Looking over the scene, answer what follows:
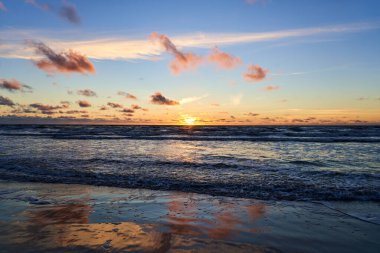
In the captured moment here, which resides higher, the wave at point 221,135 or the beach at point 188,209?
the wave at point 221,135

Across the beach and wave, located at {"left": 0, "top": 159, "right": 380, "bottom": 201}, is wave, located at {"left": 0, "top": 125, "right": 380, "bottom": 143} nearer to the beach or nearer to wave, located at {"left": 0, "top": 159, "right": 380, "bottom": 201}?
wave, located at {"left": 0, "top": 159, "right": 380, "bottom": 201}

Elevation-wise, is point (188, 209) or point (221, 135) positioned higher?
point (221, 135)

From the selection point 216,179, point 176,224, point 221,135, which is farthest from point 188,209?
point 221,135

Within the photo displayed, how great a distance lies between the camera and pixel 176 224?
602cm

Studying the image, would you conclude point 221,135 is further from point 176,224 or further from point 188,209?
point 176,224

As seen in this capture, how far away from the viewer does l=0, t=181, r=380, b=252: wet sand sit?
4.92 meters

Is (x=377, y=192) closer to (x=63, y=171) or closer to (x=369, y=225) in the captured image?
(x=369, y=225)

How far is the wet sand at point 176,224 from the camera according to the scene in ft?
16.1

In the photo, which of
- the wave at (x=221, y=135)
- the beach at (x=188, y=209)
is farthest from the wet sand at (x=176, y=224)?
the wave at (x=221, y=135)

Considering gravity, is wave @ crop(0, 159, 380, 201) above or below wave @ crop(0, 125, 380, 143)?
below

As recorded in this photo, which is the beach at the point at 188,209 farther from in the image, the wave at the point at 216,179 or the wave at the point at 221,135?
the wave at the point at 221,135

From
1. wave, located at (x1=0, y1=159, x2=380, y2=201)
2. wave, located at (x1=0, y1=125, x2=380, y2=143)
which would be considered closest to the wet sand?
wave, located at (x1=0, y1=159, x2=380, y2=201)

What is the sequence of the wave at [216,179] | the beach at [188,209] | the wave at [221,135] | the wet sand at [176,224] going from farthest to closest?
the wave at [221,135] < the wave at [216,179] < the beach at [188,209] < the wet sand at [176,224]

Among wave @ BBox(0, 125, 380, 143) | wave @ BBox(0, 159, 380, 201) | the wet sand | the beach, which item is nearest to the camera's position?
the wet sand
